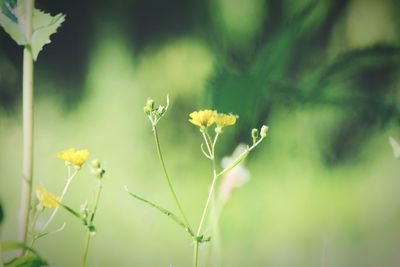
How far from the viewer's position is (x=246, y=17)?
3.24ft

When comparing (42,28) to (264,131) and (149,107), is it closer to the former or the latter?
(149,107)

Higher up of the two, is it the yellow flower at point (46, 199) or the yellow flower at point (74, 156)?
the yellow flower at point (74, 156)

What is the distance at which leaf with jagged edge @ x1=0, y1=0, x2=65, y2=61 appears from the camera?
3.06ft

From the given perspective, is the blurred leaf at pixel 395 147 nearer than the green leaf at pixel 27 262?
No

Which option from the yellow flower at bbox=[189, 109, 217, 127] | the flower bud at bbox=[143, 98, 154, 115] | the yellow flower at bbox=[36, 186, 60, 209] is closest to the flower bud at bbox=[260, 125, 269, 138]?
the yellow flower at bbox=[189, 109, 217, 127]

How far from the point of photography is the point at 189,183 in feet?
3.19

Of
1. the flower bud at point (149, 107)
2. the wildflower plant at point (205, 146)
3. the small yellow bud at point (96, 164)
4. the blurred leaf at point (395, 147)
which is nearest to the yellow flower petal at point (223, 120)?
the wildflower plant at point (205, 146)

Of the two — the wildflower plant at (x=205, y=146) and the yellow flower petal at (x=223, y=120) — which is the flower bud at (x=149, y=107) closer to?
the wildflower plant at (x=205, y=146)

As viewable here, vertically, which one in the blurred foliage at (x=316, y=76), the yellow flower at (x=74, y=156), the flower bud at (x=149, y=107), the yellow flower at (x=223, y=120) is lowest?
the yellow flower at (x=74, y=156)

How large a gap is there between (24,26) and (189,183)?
501 millimetres

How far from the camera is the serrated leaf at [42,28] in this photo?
95cm

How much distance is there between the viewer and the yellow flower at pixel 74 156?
0.92m

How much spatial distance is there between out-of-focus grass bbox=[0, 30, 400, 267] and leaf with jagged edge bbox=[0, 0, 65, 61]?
111 millimetres

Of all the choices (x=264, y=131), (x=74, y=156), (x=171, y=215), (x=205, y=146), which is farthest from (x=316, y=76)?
(x=74, y=156)
